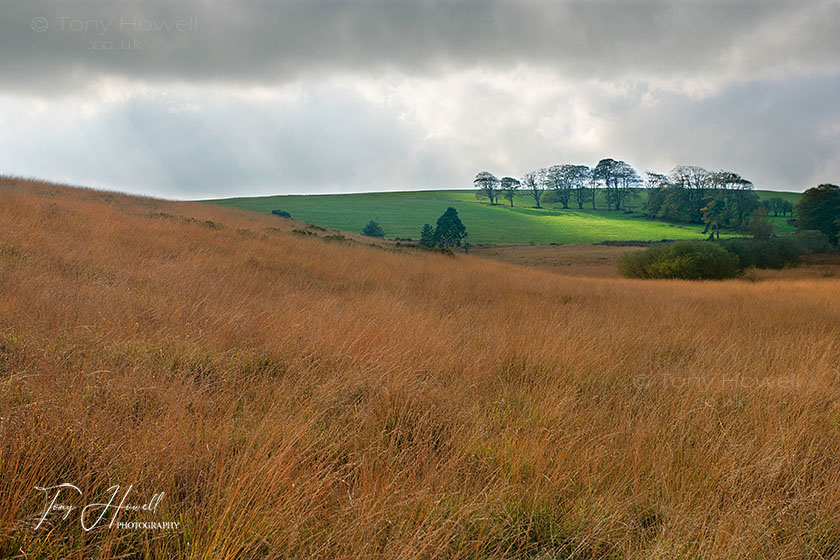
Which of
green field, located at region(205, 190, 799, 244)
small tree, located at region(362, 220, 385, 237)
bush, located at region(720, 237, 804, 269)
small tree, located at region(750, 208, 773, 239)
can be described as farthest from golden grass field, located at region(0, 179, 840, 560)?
green field, located at region(205, 190, 799, 244)

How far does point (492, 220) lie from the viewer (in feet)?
234

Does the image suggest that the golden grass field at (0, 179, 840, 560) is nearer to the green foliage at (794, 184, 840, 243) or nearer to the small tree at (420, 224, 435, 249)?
the small tree at (420, 224, 435, 249)

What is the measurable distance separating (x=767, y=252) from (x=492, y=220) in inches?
1614

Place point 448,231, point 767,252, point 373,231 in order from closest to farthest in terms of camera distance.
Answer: point 767,252
point 448,231
point 373,231

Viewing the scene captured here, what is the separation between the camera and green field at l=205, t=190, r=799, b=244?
200 ft

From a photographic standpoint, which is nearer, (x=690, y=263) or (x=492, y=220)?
(x=690, y=263)

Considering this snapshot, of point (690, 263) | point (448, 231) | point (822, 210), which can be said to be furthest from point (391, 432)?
point (822, 210)

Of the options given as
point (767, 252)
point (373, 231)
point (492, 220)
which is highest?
point (492, 220)

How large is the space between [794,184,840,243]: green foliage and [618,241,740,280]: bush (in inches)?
880

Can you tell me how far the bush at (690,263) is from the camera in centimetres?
2598

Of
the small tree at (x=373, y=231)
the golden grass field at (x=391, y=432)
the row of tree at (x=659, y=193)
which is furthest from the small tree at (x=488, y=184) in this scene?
the golden grass field at (x=391, y=432)

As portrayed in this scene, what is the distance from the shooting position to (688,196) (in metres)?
66.1

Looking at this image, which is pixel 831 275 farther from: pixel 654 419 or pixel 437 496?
pixel 437 496

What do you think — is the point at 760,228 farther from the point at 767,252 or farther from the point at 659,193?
the point at 659,193
